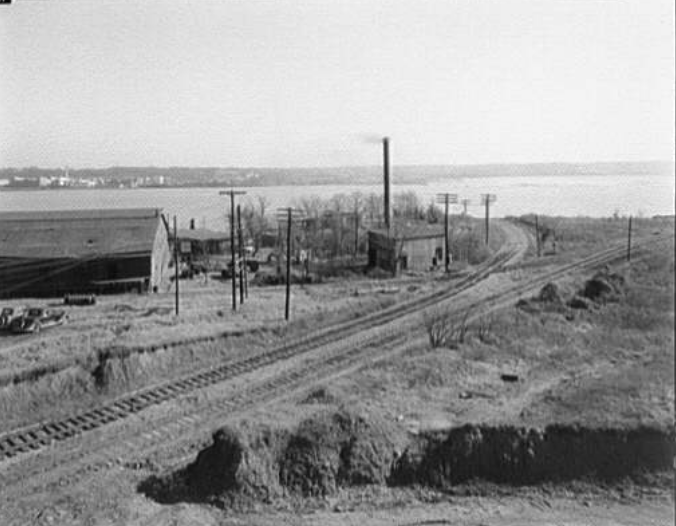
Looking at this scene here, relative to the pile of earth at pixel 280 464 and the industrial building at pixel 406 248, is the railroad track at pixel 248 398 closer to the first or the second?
the pile of earth at pixel 280 464

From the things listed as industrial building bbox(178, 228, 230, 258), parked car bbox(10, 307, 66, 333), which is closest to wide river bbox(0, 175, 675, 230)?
parked car bbox(10, 307, 66, 333)

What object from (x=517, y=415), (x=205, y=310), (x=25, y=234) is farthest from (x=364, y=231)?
(x=517, y=415)

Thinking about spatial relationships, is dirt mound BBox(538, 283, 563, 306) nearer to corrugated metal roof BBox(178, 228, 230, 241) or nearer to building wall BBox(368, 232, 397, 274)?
building wall BBox(368, 232, 397, 274)

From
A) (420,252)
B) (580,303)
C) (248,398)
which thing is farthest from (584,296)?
(420,252)

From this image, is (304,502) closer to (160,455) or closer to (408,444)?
(408,444)

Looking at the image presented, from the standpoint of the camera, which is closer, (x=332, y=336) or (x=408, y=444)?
(x=408, y=444)

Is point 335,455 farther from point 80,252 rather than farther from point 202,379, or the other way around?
point 80,252
